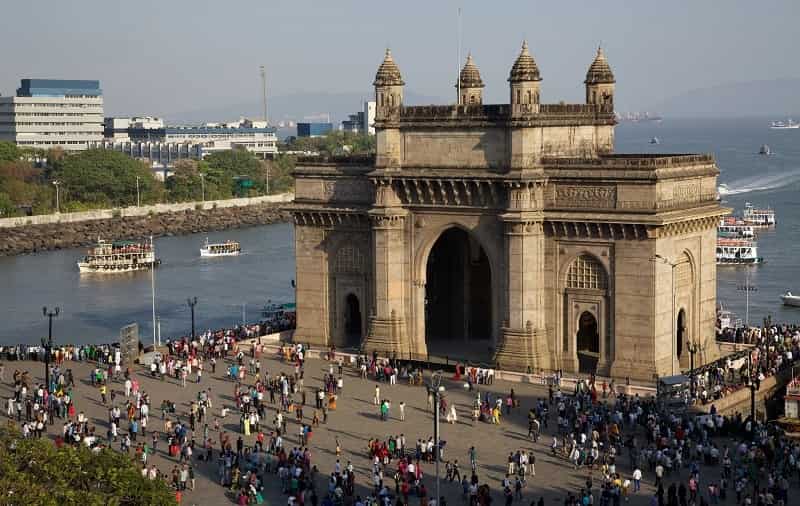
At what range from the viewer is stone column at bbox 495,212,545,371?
54.2 meters

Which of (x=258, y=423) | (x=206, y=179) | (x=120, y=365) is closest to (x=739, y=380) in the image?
(x=258, y=423)

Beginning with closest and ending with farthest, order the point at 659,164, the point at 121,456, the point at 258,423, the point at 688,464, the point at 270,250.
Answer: the point at 121,456
the point at 688,464
the point at 258,423
the point at 659,164
the point at 270,250

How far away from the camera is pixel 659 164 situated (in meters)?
51.7

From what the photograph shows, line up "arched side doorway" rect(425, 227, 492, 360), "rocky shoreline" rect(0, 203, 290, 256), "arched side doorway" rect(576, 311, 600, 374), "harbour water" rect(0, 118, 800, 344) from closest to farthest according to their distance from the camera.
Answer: "arched side doorway" rect(576, 311, 600, 374) < "arched side doorway" rect(425, 227, 492, 360) < "harbour water" rect(0, 118, 800, 344) < "rocky shoreline" rect(0, 203, 290, 256)

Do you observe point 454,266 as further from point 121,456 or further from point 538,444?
point 121,456

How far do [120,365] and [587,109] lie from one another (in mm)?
20817

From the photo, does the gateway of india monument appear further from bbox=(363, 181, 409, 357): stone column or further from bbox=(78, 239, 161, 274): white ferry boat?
bbox=(78, 239, 161, 274): white ferry boat

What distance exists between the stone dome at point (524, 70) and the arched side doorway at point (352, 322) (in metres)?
12.3

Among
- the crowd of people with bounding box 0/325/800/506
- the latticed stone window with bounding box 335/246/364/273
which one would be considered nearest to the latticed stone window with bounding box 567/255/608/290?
the crowd of people with bounding box 0/325/800/506

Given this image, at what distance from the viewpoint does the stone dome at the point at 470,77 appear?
64.0 m

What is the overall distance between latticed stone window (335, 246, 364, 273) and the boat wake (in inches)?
4175

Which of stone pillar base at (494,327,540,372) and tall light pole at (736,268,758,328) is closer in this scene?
stone pillar base at (494,327,540,372)

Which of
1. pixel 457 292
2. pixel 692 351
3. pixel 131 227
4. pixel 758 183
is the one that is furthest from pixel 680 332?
pixel 758 183

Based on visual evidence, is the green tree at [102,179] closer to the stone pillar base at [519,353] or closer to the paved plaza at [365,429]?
the paved plaza at [365,429]
